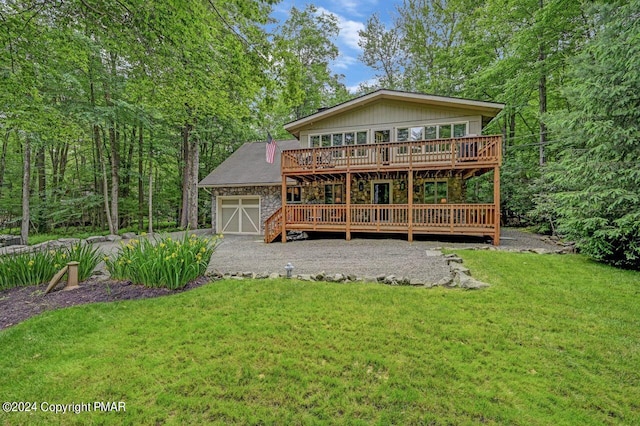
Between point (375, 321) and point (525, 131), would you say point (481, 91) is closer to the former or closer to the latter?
point (525, 131)

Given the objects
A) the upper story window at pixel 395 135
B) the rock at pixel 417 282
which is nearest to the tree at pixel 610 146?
the upper story window at pixel 395 135

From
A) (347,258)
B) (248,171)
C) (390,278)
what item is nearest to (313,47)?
(248,171)

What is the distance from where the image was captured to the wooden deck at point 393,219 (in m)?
10.4

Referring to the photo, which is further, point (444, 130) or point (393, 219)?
point (444, 130)

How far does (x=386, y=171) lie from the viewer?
11.4 metres

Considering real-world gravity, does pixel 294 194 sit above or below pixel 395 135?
below

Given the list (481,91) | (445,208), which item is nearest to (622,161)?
(445,208)

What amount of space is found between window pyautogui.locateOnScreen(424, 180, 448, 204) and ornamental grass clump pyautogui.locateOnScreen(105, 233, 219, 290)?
10.4 metres

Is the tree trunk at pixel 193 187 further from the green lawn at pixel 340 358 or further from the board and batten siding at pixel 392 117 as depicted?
the green lawn at pixel 340 358

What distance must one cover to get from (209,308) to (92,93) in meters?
16.0

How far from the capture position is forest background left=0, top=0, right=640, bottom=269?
568 cm

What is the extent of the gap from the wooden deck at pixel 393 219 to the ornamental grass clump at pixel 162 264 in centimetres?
652

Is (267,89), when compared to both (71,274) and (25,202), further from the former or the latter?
(25,202)

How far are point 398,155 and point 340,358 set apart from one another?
32.1ft
